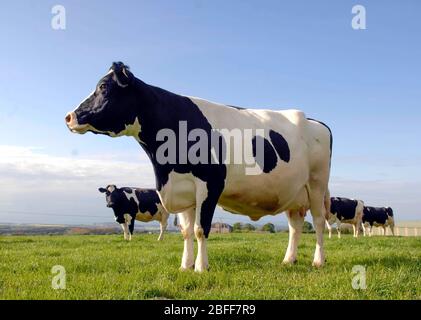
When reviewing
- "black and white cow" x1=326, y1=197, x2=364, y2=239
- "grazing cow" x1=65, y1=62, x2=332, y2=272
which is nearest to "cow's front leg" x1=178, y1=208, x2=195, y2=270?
"grazing cow" x1=65, y1=62, x2=332, y2=272

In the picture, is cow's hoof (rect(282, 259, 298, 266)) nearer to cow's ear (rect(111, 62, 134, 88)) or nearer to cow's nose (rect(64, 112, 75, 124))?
cow's ear (rect(111, 62, 134, 88))

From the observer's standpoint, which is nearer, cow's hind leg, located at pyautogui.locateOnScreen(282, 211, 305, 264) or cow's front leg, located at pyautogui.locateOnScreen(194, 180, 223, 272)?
cow's front leg, located at pyautogui.locateOnScreen(194, 180, 223, 272)

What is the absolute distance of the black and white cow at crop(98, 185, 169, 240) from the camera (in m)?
22.2

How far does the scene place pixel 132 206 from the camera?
2247 cm

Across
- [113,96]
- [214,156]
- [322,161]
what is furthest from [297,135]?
[113,96]

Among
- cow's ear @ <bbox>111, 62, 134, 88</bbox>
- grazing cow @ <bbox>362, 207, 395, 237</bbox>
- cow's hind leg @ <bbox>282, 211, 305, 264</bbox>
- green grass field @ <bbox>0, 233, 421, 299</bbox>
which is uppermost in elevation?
cow's ear @ <bbox>111, 62, 134, 88</bbox>

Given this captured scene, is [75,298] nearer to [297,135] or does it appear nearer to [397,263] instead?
[297,135]

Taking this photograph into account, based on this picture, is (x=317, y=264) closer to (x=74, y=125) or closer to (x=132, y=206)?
(x=74, y=125)

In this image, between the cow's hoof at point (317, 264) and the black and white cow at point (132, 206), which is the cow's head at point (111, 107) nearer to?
the cow's hoof at point (317, 264)

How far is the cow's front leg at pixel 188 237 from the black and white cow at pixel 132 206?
15.3 meters

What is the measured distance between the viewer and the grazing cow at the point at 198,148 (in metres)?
6.28

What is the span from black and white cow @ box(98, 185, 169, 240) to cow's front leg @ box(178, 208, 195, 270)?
1529cm

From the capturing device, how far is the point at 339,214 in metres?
28.1

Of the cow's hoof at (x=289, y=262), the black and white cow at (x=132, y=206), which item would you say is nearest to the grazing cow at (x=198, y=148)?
the cow's hoof at (x=289, y=262)
